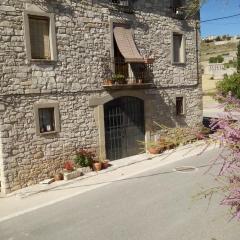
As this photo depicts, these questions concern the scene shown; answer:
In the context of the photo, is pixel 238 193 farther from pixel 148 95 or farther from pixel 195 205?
pixel 148 95

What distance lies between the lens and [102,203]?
10633 mm

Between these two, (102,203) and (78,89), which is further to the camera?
(78,89)

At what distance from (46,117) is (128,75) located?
438 cm

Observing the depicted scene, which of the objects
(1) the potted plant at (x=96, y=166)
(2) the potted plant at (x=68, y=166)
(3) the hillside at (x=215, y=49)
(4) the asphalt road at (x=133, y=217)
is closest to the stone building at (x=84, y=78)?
(2) the potted plant at (x=68, y=166)

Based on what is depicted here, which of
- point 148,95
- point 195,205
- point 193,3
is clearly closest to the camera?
point 193,3

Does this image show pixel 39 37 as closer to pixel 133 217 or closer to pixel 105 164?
pixel 105 164

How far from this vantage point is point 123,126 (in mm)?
16391

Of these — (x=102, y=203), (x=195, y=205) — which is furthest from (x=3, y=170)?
(x=195, y=205)

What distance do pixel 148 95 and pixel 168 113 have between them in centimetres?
179

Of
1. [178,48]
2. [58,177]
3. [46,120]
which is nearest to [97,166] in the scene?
[58,177]

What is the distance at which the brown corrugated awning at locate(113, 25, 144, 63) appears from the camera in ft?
51.1

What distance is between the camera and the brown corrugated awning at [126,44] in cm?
1558

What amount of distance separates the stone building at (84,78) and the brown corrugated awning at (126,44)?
47mm

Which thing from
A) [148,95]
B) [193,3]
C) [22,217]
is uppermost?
[193,3]
